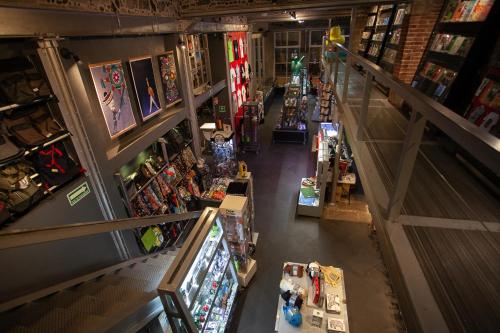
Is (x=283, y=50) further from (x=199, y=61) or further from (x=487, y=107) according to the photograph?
(x=487, y=107)

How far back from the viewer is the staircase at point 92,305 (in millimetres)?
1752

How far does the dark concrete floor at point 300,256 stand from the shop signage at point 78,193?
311 centimetres

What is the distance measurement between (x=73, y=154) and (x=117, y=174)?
68cm

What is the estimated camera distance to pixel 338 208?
6754 millimetres

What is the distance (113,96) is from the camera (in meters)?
3.59

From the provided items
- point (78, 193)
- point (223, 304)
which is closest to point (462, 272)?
point (223, 304)

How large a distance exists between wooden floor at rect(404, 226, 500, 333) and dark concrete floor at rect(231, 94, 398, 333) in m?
3.24

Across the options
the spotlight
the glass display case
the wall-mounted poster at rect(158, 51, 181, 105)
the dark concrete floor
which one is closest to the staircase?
the glass display case

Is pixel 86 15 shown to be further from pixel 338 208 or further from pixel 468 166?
pixel 338 208

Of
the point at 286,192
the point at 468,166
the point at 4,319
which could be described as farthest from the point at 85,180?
the point at 286,192

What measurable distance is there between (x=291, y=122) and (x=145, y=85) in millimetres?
7128

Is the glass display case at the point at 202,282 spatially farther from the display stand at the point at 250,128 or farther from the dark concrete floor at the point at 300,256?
the display stand at the point at 250,128

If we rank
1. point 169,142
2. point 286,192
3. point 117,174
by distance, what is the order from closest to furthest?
point 117,174 < point 169,142 < point 286,192

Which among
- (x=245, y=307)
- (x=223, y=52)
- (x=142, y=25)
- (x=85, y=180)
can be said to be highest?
(x=142, y=25)
